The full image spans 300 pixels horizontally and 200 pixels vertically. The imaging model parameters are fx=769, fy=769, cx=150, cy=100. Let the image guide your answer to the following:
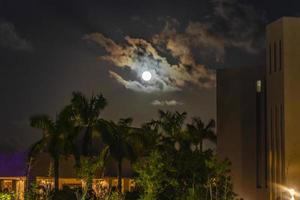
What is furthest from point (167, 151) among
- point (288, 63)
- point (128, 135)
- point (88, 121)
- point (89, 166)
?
point (128, 135)

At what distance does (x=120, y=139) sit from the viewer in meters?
37.9

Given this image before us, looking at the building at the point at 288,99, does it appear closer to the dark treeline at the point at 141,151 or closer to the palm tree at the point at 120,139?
the dark treeline at the point at 141,151

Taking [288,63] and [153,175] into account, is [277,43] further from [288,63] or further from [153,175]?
[153,175]

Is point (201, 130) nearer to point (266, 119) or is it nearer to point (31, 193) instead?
point (266, 119)

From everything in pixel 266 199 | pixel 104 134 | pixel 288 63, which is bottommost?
pixel 266 199

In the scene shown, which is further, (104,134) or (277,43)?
(104,134)

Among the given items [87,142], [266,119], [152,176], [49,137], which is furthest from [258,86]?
[152,176]

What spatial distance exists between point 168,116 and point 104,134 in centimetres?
688

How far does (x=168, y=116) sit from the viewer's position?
4241 centimetres

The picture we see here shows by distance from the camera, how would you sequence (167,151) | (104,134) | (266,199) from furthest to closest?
(104,134), (266,199), (167,151)

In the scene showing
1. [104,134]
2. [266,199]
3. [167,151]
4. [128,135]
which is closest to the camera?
[167,151]

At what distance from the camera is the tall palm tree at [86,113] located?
34.9m

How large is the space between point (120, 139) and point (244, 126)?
6.33 m

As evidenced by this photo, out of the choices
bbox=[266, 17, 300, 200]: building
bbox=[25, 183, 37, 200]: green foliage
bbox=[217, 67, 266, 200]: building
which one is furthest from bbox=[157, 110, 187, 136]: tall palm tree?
bbox=[25, 183, 37, 200]: green foliage
